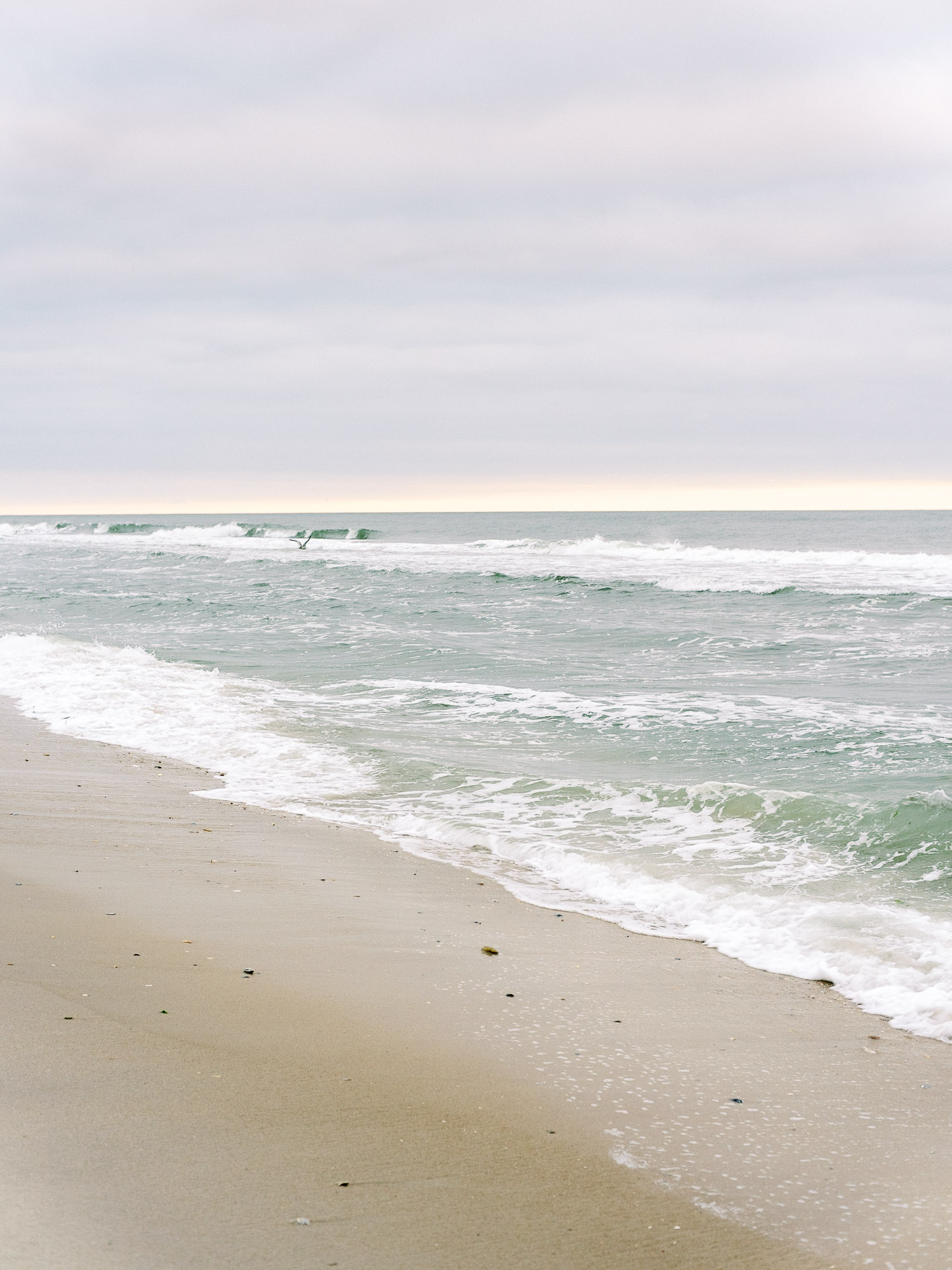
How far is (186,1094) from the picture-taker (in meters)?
2.90

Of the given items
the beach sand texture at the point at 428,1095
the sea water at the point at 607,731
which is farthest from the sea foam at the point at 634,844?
the beach sand texture at the point at 428,1095

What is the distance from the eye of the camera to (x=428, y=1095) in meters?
3.06

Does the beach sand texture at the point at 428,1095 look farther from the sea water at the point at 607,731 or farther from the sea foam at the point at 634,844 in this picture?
the sea water at the point at 607,731

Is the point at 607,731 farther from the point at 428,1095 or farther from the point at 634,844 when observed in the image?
the point at 428,1095

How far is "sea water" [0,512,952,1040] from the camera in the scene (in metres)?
5.34

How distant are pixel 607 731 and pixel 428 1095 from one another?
6.87 meters

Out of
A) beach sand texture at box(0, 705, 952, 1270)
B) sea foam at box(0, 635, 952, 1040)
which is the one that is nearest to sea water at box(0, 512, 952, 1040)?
sea foam at box(0, 635, 952, 1040)

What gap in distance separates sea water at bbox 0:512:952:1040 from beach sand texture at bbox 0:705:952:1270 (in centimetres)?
75

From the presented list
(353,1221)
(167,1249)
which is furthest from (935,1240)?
(167,1249)

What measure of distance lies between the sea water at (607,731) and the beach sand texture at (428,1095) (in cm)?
75

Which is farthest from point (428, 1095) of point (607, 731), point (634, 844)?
point (607, 731)

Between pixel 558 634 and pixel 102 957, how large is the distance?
14609mm

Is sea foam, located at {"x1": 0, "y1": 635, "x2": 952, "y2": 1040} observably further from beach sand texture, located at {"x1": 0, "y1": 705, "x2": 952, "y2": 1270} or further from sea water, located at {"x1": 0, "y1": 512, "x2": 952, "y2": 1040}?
beach sand texture, located at {"x1": 0, "y1": 705, "x2": 952, "y2": 1270}

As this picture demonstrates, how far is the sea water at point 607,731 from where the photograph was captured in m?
5.34
